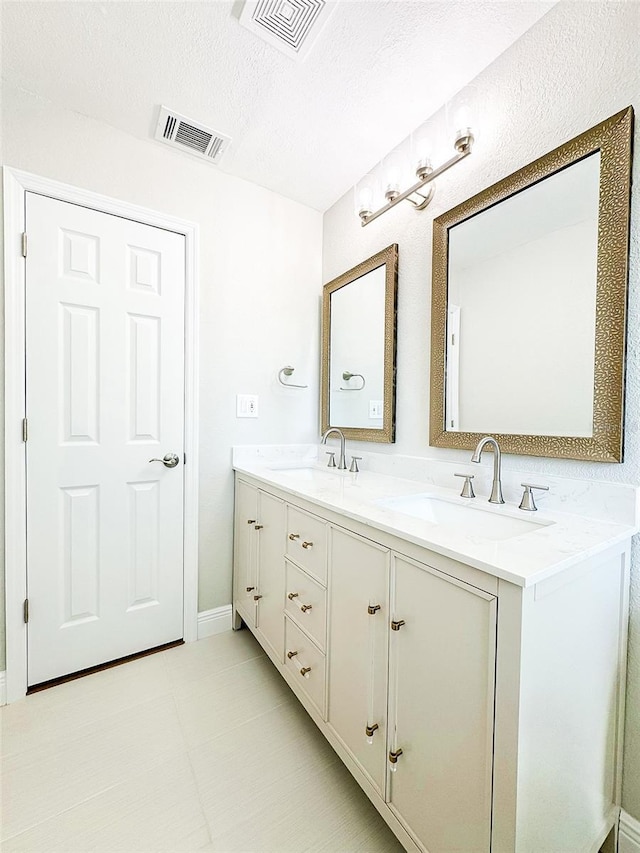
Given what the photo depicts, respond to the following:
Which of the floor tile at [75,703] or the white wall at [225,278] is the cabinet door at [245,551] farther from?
the floor tile at [75,703]

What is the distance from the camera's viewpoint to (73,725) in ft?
4.51

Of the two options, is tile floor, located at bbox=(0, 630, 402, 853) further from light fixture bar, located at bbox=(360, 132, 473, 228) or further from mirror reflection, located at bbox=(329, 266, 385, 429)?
light fixture bar, located at bbox=(360, 132, 473, 228)

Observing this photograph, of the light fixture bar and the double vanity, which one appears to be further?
the light fixture bar

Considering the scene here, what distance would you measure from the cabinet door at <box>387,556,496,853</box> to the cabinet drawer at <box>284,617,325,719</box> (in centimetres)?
34

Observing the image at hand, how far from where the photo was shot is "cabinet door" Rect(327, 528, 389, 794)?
0.96 m

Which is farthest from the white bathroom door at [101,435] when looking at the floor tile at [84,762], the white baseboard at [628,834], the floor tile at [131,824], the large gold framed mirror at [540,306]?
the white baseboard at [628,834]

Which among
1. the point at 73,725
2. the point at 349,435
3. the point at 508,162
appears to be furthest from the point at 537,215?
the point at 73,725

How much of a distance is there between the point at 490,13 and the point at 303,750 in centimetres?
247

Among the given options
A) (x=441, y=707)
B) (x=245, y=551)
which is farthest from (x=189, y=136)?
(x=441, y=707)

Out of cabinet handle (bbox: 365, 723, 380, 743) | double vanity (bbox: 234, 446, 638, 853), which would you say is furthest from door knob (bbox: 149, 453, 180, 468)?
cabinet handle (bbox: 365, 723, 380, 743)

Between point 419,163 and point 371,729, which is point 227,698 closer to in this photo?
point 371,729

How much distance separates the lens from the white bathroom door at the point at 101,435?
1540 mm

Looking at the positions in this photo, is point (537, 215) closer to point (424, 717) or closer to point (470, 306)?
point (470, 306)

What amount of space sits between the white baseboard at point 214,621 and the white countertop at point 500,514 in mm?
880
